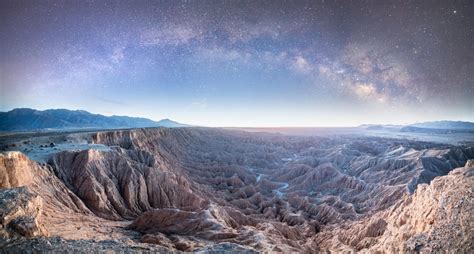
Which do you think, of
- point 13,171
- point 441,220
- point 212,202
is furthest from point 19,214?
point 212,202

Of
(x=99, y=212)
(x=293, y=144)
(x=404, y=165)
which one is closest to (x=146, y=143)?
(x=99, y=212)

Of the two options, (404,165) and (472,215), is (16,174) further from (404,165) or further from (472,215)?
(404,165)

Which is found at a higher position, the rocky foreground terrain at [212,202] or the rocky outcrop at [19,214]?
the rocky outcrop at [19,214]

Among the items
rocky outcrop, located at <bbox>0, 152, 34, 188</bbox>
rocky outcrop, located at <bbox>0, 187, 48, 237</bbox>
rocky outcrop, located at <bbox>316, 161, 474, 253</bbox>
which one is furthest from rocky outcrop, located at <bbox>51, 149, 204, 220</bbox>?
rocky outcrop, located at <bbox>316, 161, 474, 253</bbox>

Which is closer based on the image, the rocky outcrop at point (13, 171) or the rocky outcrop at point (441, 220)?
the rocky outcrop at point (441, 220)

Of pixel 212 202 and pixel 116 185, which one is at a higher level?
pixel 116 185

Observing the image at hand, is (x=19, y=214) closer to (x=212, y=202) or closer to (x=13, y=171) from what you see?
(x=13, y=171)

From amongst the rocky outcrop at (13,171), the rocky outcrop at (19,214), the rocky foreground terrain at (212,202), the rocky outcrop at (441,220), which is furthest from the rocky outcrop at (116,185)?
the rocky outcrop at (441,220)

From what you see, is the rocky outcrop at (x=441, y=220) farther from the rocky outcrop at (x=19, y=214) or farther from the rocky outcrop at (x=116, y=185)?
the rocky outcrop at (x=116, y=185)

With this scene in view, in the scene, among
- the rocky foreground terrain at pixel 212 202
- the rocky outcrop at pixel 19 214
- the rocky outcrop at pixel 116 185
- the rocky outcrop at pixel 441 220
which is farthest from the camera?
the rocky outcrop at pixel 116 185
